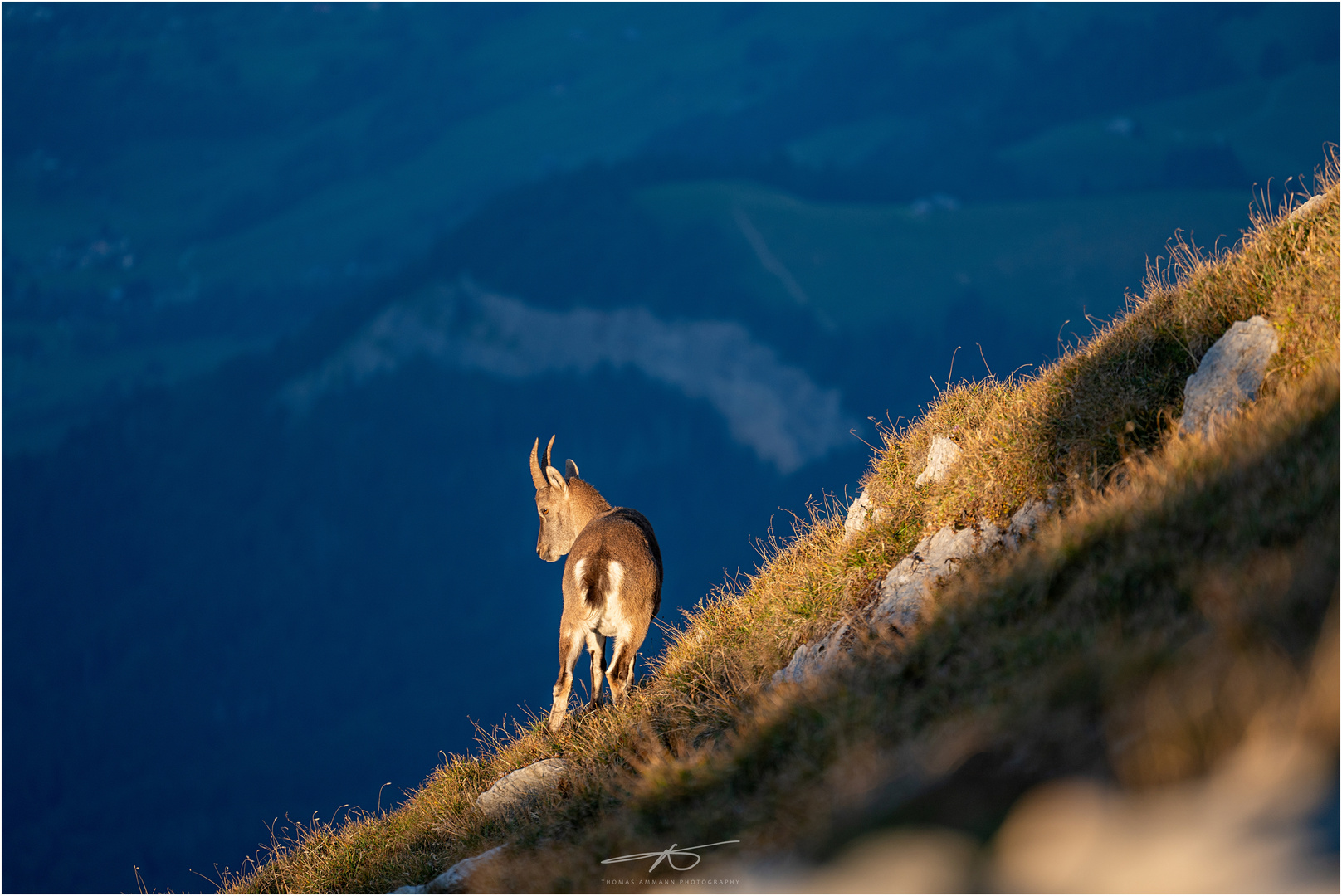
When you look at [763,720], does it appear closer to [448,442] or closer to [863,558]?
[863,558]

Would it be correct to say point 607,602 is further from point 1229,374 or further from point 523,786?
point 1229,374

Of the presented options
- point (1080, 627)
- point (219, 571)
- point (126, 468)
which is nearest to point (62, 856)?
point (219, 571)

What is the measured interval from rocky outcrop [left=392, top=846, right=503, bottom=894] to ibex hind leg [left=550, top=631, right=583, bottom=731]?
2.50m

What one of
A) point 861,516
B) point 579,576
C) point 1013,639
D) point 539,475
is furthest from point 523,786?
point 539,475

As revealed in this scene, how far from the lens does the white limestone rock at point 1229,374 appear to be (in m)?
6.45

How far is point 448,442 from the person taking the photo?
16875cm

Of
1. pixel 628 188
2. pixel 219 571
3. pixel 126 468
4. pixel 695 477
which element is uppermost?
pixel 628 188

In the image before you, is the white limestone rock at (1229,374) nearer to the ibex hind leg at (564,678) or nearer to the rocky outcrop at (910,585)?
the rocky outcrop at (910,585)

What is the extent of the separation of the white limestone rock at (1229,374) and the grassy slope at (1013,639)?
0.44 feet

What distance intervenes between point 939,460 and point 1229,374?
252cm

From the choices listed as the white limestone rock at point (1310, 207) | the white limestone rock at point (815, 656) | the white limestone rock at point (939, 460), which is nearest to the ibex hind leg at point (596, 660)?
the white limestone rock at point (815, 656)

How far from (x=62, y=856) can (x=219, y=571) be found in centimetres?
5323

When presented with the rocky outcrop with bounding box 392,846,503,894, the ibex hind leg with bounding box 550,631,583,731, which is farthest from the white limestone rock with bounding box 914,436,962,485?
the rocky outcrop with bounding box 392,846,503,894

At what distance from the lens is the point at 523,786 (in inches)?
322
